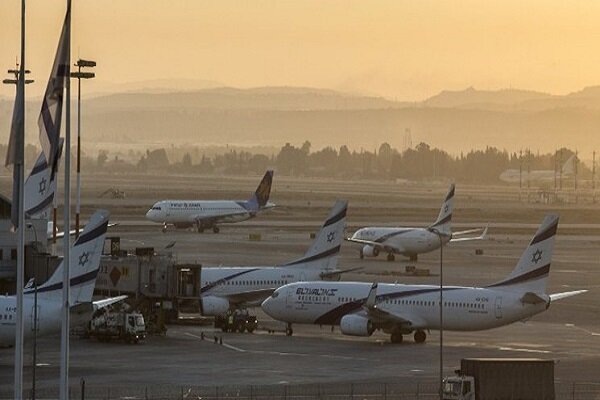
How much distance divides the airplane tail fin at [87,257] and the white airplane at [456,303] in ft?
68.9

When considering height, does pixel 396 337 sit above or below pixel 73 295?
below

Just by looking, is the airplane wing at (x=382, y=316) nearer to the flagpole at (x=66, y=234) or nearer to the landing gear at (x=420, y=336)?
the landing gear at (x=420, y=336)

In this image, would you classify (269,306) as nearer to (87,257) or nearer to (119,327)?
(119,327)

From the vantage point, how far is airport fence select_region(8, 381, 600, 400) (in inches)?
2633

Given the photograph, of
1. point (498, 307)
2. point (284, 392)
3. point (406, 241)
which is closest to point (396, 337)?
point (498, 307)

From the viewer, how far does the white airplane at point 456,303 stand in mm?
86812

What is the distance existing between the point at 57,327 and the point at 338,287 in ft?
69.6

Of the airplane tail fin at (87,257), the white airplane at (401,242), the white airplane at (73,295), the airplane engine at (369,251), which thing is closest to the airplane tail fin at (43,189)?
the airplane tail fin at (87,257)

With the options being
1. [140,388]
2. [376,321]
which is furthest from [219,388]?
[376,321]

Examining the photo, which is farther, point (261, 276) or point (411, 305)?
point (261, 276)

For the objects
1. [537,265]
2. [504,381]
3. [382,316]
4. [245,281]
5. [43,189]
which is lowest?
[504,381]

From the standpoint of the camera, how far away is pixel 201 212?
636 ft

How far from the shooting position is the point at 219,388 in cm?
6981

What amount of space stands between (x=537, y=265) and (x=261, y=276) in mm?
19214
